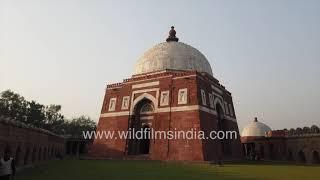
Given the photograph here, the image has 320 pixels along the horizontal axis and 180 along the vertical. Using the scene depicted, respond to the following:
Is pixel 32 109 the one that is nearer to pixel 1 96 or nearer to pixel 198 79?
pixel 1 96

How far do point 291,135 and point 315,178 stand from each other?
2274 cm

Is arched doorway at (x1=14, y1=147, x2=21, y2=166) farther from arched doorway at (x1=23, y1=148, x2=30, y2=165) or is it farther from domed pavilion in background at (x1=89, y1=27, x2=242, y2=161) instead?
domed pavilion in background at (x1=89, y1=27, x2=242, y2=161)

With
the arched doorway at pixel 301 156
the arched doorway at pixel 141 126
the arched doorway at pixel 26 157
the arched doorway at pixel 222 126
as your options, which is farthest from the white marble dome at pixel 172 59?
the arched doorway at pixel 26 157

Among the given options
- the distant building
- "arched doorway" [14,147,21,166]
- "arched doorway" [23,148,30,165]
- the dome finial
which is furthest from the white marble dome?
"arched doorway" [14,147,21,166]

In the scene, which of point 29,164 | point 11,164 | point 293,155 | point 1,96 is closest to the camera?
point 11,164

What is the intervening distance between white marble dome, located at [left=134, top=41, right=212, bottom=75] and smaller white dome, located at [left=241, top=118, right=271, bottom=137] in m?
14.5

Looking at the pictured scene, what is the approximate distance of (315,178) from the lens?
40.8ft

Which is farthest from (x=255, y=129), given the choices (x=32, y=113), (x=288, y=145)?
(x=32, y=113)

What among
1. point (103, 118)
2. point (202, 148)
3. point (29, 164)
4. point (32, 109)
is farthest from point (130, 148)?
point (32, 109)

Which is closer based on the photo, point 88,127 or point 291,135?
point 291,135

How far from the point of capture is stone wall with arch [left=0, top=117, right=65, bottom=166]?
14.2 metres

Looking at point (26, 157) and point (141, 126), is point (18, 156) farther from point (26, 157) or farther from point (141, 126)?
point (141, 126)

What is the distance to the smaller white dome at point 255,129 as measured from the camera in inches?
1618

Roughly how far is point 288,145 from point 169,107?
54.9 ft
